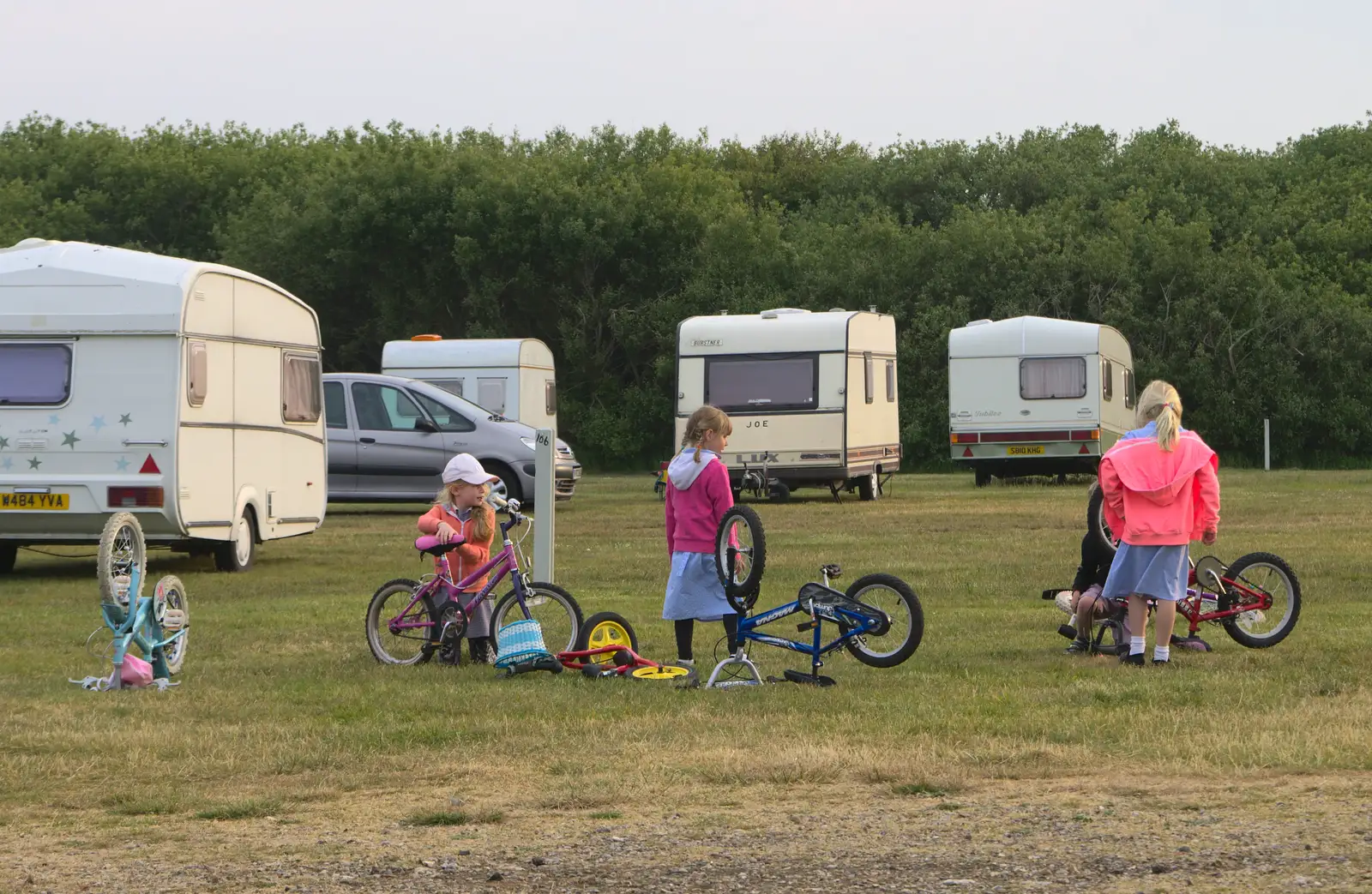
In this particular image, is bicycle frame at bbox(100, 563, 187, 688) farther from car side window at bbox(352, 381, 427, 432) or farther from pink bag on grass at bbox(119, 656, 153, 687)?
car side window at bbox(352, 381, 427, 432)

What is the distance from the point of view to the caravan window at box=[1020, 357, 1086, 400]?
30688 millimetres

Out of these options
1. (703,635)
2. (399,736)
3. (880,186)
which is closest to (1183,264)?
(880,186)

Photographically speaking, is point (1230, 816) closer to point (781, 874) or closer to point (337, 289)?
point (781, 874)

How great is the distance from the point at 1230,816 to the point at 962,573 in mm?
8920

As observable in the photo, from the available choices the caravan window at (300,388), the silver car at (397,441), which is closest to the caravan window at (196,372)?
the caravan window at (300,388)

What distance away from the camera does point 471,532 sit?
10.2 m

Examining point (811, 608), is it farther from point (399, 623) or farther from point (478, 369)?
point (478, 369)

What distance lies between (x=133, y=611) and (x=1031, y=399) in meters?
22.9

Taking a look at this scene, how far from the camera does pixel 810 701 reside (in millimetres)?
8570

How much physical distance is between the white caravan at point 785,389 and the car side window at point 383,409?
378 cm

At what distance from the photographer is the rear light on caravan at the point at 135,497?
14844 mm

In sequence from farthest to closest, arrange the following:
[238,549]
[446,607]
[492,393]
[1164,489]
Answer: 1. [492,393]
2. [238,549]
3. [446,607]
4. [1164,489]

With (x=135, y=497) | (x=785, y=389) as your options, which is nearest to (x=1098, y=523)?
(x=135, y=497)

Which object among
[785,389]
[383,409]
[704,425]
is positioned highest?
[785,389]
